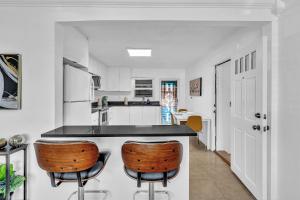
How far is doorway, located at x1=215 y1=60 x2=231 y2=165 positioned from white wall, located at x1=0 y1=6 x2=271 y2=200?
2194 mm

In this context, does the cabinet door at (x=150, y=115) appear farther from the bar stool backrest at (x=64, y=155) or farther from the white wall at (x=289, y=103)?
the bar stool backrest at (x=64, y=155)

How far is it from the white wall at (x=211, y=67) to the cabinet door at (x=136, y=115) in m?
1.77

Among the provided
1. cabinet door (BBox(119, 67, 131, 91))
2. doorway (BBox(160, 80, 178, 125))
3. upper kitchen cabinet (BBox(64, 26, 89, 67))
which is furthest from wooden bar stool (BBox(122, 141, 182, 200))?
doorway (BBox(160, 80, 178, 125))

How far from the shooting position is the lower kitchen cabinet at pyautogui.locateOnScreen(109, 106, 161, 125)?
6712mm

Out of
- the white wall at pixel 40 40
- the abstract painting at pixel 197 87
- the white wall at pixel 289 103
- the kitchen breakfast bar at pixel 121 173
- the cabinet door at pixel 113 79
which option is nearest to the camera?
the white wall at pixel 289 103

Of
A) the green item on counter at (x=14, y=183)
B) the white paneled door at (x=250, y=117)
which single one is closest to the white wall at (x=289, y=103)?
the white paneled door at (x=250, y=117)

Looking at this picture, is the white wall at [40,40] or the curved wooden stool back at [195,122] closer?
the white wall at [40,40]

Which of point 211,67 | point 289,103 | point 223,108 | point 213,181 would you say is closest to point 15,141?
point 213,181

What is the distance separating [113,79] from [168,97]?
7.58 feet

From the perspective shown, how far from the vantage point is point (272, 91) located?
2178mm

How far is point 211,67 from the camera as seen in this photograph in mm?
4633

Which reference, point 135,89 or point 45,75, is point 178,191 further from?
point 135,89

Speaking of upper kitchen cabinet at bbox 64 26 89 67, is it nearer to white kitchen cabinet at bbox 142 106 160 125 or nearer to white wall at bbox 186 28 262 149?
white wall at bbox 186 28 262 149

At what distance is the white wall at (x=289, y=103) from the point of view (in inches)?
73.6
